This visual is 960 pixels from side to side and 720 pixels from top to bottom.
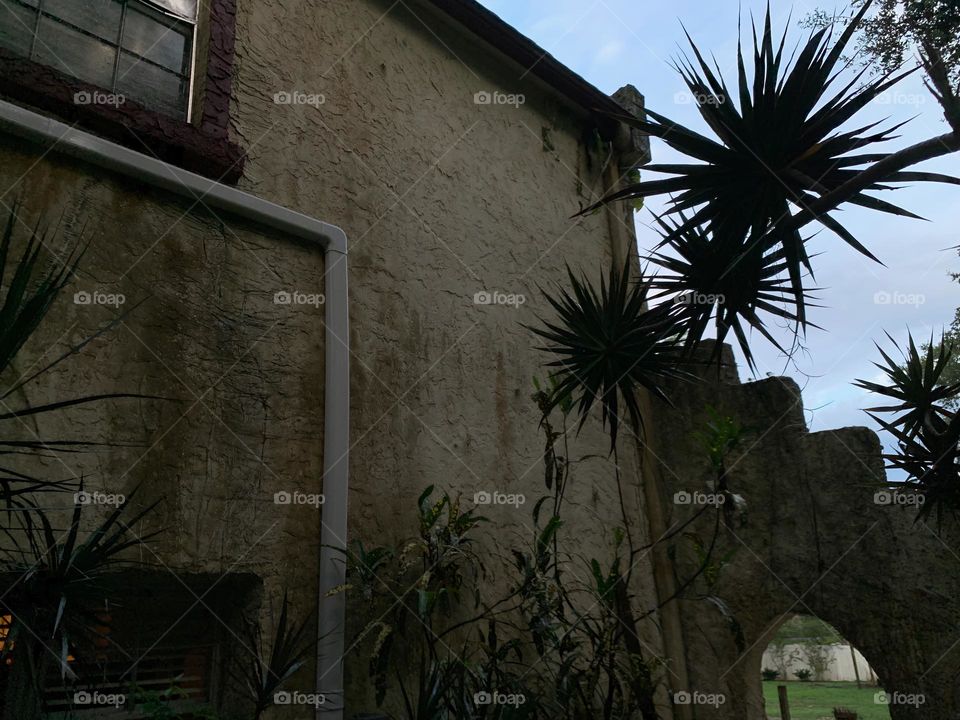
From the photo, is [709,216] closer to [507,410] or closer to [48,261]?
[507,410]

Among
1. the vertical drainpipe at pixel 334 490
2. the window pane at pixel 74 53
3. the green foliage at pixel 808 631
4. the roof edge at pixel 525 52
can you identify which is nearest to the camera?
the vertical drainpipe at pixel 334 490

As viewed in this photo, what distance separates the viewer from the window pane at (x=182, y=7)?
4246 millimetres

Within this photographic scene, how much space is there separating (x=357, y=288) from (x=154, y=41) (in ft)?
5.90

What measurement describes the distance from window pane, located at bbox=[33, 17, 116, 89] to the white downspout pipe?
0.61 metres

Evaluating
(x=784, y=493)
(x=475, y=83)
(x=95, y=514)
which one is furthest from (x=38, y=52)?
(x=784, y=493)

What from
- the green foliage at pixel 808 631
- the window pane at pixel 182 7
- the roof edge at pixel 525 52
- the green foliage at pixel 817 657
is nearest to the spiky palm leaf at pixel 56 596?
the window pane at pixel 182 7

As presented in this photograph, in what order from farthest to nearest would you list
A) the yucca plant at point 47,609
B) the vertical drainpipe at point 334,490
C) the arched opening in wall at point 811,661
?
the arched opening in wall at point 811,661
the vertical drainpipe at point 334,490
the yucca plant at point 47,609

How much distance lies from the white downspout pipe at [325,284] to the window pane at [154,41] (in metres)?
0.93

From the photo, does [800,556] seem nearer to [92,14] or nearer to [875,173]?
[875,173]

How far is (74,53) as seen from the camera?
12.3 feet

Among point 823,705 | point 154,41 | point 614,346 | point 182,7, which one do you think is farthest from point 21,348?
point 823,705

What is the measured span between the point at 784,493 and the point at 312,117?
4.17 meters

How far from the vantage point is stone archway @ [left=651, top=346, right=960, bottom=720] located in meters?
4.43

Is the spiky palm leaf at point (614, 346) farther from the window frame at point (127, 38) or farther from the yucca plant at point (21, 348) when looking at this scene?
the yucca plant at point (21, 348)
